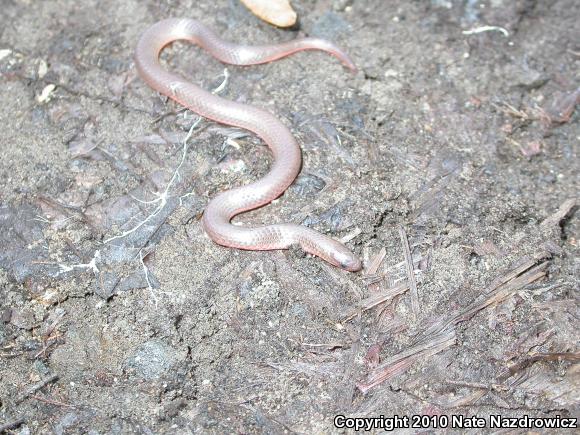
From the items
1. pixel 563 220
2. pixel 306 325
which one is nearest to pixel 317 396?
pixel 306 325

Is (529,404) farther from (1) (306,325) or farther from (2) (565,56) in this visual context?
(2) (565,56)

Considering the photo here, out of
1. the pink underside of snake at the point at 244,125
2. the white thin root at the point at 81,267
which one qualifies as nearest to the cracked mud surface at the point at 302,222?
the white thin root at the point at 81,267

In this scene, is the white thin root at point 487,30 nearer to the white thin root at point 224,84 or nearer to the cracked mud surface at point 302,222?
the cracked mud surface at point 302,222

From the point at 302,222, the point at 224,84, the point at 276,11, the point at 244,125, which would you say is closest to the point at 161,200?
the point at 244,125

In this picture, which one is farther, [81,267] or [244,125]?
[244,125]

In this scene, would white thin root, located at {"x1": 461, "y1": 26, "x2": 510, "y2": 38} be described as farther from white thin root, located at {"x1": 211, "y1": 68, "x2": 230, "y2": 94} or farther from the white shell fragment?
white thin root, located at {"x1": 211, "y1": 68, "x2": 230, "y2": 94}

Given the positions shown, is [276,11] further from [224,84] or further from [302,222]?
[302,222]
